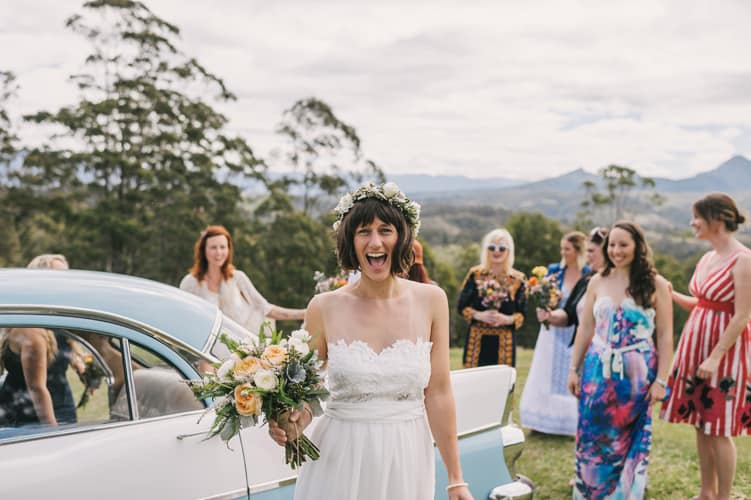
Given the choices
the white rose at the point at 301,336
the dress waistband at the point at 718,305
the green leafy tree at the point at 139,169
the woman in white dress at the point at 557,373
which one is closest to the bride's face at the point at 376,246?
the white rose at the point at 301,336

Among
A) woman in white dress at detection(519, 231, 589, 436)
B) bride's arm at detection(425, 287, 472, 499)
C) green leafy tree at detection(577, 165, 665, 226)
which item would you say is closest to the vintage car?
bride's arm at detection(425, 287, 472, 499)

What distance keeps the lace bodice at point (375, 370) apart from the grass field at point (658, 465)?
353 cm

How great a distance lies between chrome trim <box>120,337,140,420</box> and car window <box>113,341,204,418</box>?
0.4 inches

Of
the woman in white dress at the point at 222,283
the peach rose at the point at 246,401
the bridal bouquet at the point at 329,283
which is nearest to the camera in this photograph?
the peach rose at the point at 246,401

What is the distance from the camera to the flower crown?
2.74 m

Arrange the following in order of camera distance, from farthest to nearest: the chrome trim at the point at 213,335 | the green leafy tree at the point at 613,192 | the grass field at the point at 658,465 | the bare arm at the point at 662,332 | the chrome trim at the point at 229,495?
the green leafy tree at the point at 613,192, the grass field at the point at 658,465, the bare arm at the point at 662,332, the chrome trim at the point at 213,335, the chrome trim at the point at 229,495

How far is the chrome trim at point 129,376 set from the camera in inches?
105

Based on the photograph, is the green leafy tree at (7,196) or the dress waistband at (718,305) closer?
the dress waistband at (718,305)

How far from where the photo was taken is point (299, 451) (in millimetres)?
2441

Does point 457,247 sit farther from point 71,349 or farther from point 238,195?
point 71,349

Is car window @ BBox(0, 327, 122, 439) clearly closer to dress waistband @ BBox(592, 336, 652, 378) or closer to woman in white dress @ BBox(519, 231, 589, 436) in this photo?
dress waistband @ BBox(592, 336, 652, 378)

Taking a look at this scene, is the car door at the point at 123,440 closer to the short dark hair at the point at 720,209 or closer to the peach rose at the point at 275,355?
the peach rose at the point at 275,355

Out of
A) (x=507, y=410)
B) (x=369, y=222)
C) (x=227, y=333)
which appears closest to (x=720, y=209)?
(x=507, y=410)

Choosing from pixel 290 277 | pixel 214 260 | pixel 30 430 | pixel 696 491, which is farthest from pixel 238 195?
pixel 30 430
